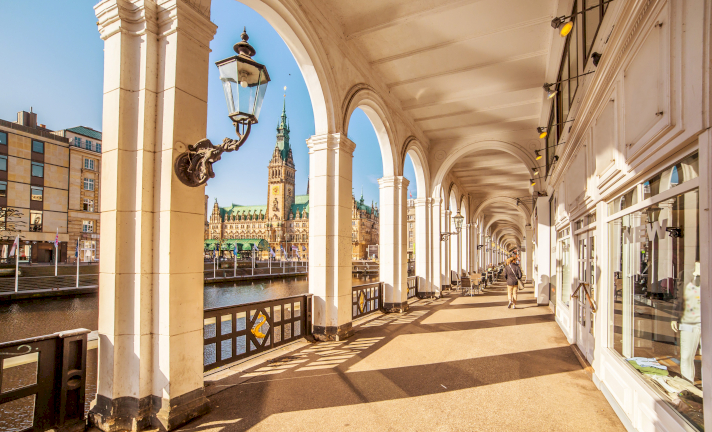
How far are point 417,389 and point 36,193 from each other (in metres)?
44.0

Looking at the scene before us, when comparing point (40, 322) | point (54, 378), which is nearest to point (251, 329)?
point (54, 378)

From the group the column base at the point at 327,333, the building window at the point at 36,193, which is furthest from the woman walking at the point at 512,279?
the building window at the point at 36,193

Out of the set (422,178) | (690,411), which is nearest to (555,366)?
(690,411)

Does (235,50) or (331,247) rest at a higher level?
(235,50)

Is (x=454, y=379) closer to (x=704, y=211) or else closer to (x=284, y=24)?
(x=704, y=211)

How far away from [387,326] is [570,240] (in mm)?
3896

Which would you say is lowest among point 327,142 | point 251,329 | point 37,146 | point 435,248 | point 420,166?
point 251,329

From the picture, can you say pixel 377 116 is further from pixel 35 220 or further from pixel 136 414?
pixel 35 220

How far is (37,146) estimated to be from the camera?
34625mm

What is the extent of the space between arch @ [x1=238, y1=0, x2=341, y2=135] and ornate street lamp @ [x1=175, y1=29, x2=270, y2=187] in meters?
2.18

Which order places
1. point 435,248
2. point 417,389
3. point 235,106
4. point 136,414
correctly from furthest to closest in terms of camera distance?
1. point 435,248
2. point 417,389
3. point 235,106
4. point 136,414

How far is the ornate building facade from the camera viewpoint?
91.4m

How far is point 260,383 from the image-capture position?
4203 mm

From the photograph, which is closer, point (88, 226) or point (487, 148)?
point (487, 148)
